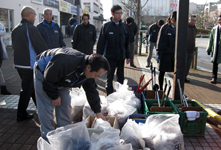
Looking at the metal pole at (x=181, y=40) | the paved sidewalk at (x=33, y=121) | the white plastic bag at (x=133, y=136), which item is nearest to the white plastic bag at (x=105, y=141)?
the white plastic bag at (x=133, y=136)

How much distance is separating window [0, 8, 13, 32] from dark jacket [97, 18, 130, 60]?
15.0 m

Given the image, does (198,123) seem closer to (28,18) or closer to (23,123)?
(23,123)

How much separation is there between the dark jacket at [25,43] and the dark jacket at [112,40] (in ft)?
4.80

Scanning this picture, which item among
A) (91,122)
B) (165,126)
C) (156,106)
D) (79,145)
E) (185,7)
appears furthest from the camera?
(185,7)

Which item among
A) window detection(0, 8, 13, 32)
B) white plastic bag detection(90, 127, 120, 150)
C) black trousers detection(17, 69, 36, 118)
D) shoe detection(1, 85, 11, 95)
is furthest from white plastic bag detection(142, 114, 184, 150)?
window detection(0, 8, 13, 32)

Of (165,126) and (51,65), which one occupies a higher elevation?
(51,65)

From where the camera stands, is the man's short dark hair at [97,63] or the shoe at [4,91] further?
the shoe at [4,91]

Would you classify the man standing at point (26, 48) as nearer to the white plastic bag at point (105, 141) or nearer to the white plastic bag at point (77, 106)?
the white plastic bag at point (77, 106)

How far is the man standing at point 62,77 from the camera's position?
2.39m

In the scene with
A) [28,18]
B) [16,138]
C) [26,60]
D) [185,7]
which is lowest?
[16,138]

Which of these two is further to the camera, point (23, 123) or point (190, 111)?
point (23, 123)

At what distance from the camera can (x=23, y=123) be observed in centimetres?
388

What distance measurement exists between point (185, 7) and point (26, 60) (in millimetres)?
2987

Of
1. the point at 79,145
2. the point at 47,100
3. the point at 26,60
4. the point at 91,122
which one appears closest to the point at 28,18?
the point at 26,60
